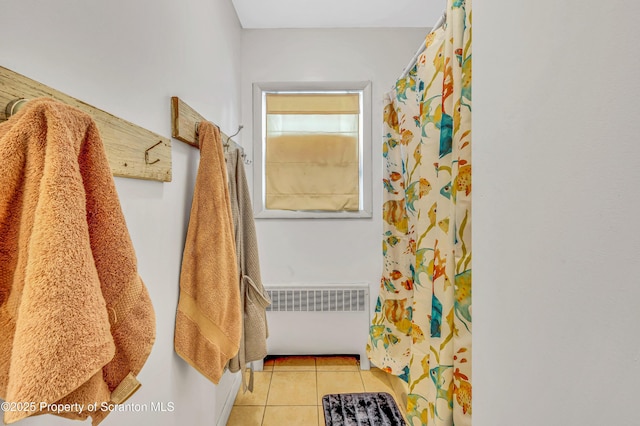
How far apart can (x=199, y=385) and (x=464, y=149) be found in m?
1.40

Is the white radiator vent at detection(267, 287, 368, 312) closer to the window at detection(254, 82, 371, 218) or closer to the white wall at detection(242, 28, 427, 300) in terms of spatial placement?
the white wall at detection(242, 28, 427, 300)

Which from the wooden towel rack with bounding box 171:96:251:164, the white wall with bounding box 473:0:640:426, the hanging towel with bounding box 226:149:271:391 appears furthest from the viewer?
the hanging towel with bounding box 226:149:271:391

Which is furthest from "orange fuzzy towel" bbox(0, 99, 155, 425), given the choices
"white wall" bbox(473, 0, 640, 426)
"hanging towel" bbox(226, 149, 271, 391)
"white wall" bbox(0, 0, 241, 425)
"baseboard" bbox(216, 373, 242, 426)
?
"baseboard" bbox(216, 373, 242, 426)

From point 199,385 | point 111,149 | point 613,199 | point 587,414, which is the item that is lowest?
point 199,385

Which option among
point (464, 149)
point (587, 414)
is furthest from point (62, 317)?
point (464, 149)

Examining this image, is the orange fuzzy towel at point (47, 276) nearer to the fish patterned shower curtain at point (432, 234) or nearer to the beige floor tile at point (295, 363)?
the fish patterned shower curtain at point (432, 234)

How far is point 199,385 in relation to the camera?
1501 mm

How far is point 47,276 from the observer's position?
487 millimetres

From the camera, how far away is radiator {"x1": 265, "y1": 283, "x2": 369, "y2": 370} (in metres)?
2.47

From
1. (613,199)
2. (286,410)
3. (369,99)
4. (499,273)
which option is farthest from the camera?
(369,99)

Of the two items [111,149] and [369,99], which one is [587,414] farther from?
[369,99]

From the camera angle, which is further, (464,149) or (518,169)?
(464,149)

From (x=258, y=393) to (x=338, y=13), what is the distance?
2.46m

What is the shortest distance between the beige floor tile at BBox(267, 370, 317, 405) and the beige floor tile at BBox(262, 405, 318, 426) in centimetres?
5
